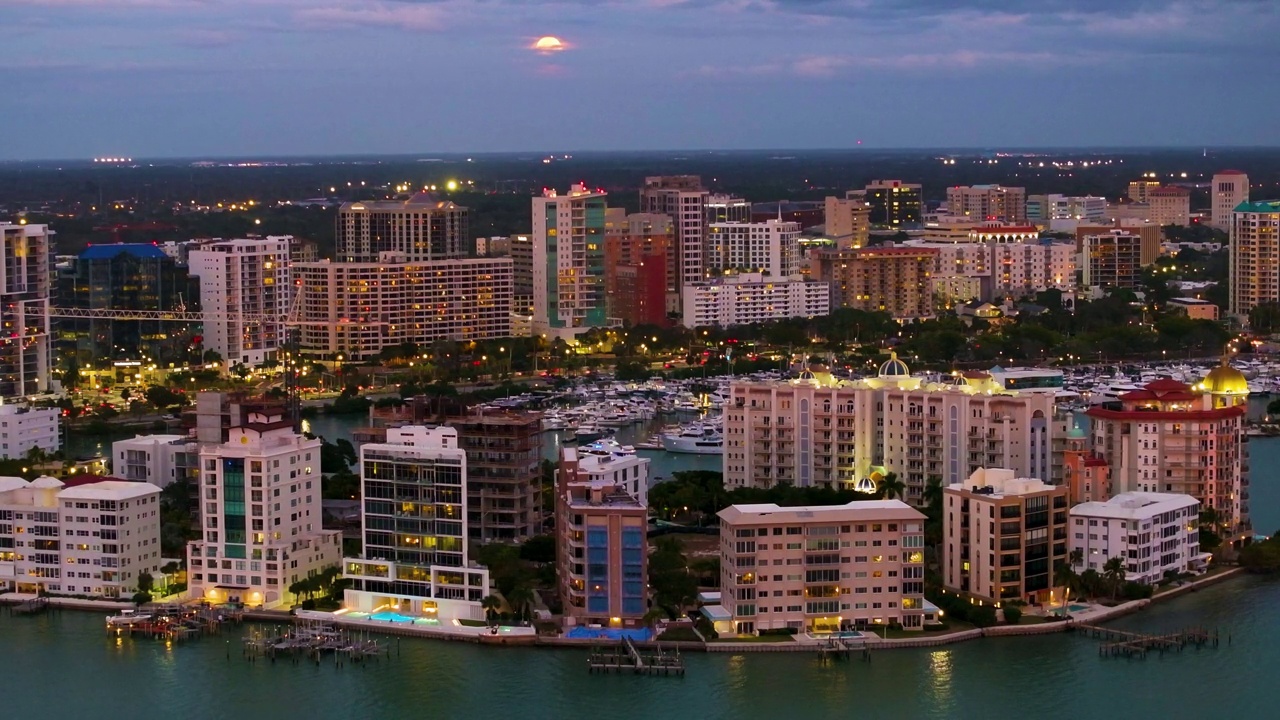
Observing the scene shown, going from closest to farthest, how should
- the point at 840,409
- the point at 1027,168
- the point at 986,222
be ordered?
1. the point at 840,409
2. the point at 986,222
3. the point at 1027,168

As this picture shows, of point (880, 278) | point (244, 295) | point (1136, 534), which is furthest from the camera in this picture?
point (880, 278)

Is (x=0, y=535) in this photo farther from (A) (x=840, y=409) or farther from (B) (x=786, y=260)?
(B) (x=786, y=260)

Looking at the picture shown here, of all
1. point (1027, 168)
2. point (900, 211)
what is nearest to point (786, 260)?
point (900, 211)

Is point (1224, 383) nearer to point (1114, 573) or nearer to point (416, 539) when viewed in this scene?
point (1114, 573)

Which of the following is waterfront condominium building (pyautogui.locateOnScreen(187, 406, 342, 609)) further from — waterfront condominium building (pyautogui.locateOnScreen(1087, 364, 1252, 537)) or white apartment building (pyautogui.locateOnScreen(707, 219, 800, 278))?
white apartment building (pyautogui.locateOnScreen(707, 219, 800, 278))

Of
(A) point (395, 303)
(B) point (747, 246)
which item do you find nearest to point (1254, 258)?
(B) point (747, 246)

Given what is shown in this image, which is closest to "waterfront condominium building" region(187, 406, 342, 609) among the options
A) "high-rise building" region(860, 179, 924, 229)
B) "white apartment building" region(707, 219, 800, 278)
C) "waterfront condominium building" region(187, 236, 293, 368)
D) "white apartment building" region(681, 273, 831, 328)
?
"waterfront condominium building" region(187, 236, 293, 368)
